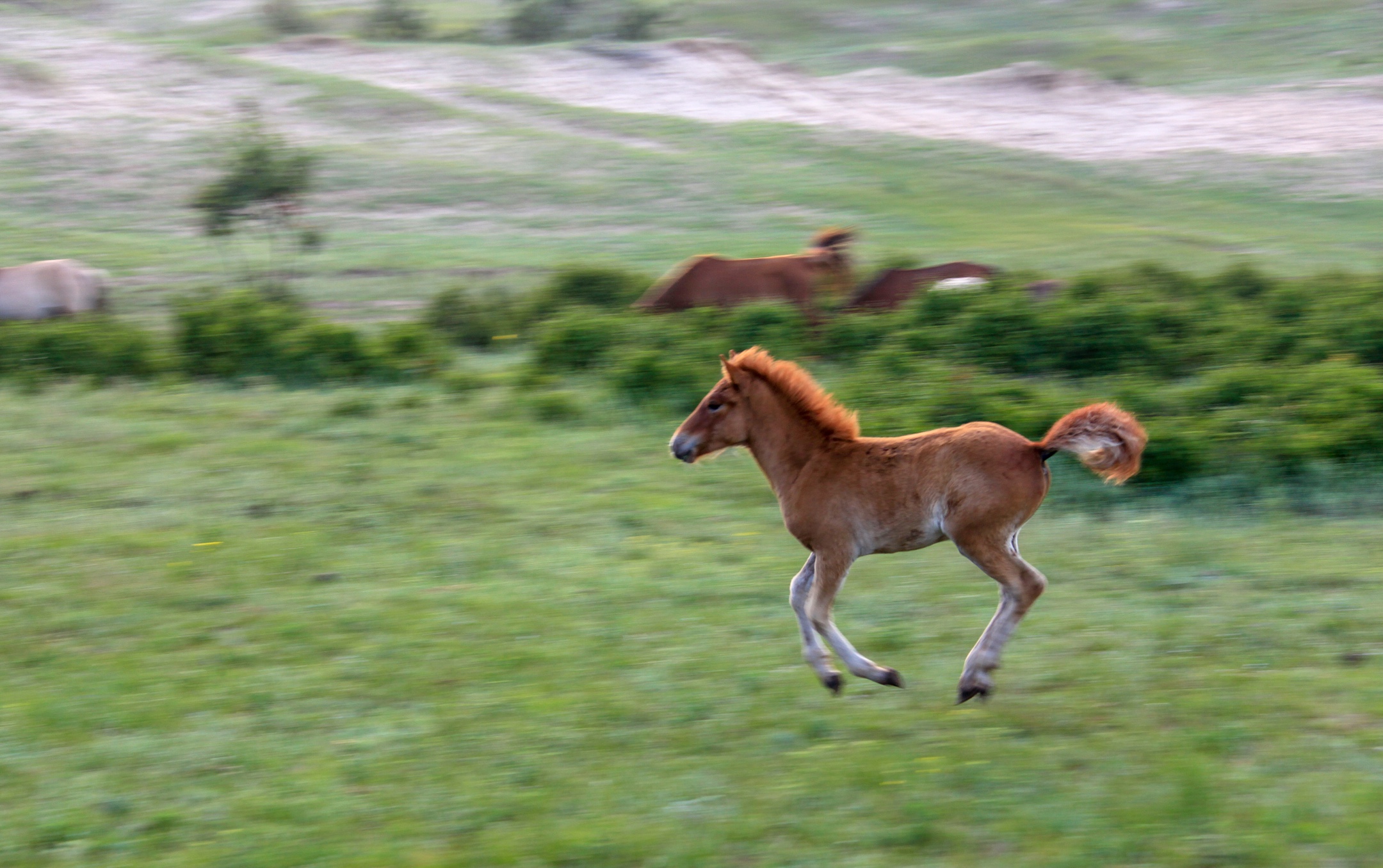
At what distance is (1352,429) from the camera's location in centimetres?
773

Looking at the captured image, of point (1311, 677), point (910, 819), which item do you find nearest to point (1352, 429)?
point (1311, 677)

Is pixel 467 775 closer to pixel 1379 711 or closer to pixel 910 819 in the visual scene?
pixel 910 819

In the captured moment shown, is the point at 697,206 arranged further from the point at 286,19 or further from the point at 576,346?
the point at 286,19

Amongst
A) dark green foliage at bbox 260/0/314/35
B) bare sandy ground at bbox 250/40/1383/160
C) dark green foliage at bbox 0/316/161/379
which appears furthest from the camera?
dark green foliage at bbox 260/0/314/35

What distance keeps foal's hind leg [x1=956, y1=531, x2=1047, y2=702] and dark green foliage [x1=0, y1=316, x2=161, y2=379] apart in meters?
8.91

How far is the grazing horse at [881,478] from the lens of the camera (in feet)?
15.9

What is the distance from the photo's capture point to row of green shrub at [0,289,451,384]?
11.5 meters

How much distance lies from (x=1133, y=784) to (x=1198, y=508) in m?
3.68

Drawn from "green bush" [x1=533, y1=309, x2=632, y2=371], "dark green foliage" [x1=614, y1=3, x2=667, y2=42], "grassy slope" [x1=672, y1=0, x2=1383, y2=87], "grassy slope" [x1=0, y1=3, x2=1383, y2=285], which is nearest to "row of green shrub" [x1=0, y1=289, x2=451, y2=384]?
"green bush" [x1=533, y1=309, x2=632, y2=371]

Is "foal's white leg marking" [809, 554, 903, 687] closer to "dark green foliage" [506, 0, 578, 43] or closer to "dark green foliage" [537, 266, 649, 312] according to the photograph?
"dark green foliage" [537, 266, 649, 312]

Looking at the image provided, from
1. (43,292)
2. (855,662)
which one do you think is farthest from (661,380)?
(43,292)

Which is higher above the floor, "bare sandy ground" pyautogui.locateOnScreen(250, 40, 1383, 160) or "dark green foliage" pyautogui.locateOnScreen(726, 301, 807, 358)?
"bare sandy ground" pyautogui.locateOnScreen(250, 40, 1383, 160)

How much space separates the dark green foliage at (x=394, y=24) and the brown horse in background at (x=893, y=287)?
37742 millimetres

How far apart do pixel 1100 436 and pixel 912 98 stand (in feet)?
112
